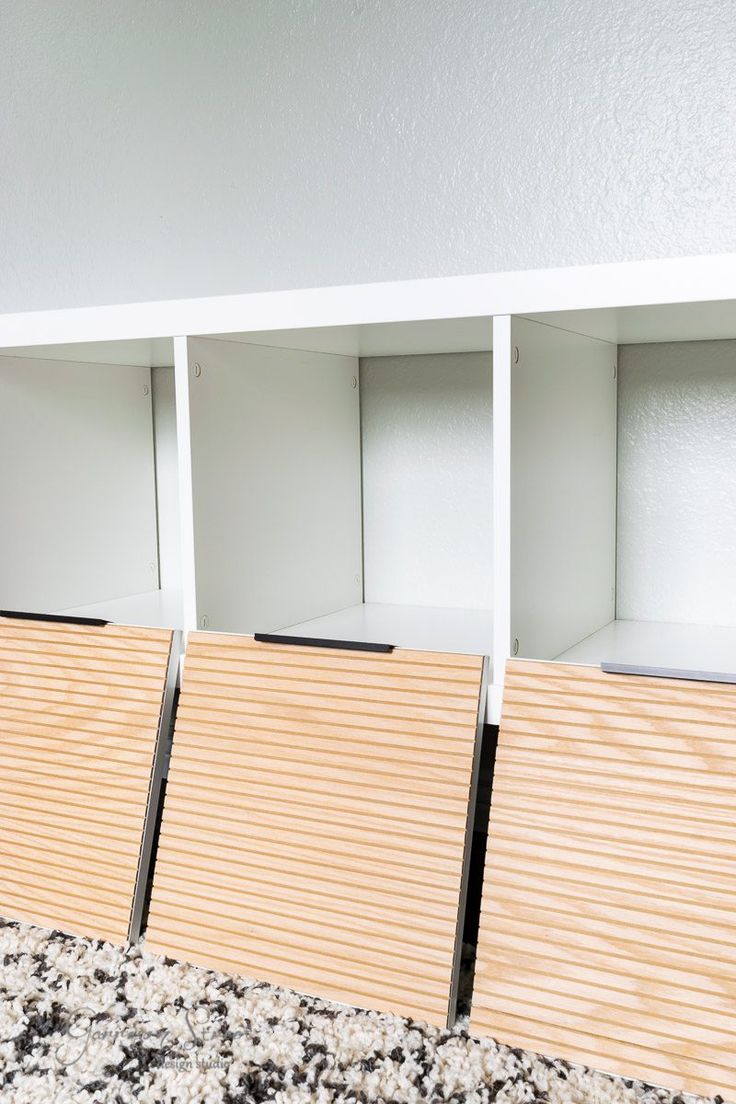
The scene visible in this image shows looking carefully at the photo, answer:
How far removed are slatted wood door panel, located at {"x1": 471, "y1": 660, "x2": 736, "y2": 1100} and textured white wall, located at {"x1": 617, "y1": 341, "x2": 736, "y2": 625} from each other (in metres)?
0.34

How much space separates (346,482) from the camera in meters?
1.23

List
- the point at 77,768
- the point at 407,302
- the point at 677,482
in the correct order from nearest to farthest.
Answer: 1. the point at 407,302
2. the point at 77,768
3. the point at 677,482

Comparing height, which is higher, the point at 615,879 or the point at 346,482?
the point at 346,482

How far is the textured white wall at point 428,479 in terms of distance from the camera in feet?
3.97

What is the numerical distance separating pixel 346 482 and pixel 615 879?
24.3 inches

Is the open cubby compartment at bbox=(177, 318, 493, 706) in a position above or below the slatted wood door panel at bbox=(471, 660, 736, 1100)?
above

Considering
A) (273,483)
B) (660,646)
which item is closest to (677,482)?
(660,646)

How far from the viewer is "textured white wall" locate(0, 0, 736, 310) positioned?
3.80 feet

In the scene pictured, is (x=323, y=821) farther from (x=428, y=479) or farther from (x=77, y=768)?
(x=428, y=479)

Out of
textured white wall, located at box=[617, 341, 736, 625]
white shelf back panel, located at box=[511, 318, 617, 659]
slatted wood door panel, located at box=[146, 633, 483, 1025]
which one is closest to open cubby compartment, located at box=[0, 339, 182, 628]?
slatted wood door panel, located at box=[146, 633, 483, 1025]

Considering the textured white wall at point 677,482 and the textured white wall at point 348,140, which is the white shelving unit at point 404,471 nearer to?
the textured white wall at point 677,482

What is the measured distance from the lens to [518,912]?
0.77 metres

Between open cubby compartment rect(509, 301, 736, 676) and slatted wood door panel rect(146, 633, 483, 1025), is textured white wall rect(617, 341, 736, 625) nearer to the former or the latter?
open cubby compartment rect(509, 301, 736, 676)

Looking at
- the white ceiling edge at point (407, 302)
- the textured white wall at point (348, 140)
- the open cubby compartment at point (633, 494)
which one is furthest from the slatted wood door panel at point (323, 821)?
the textured white wall at point (348, 140)
